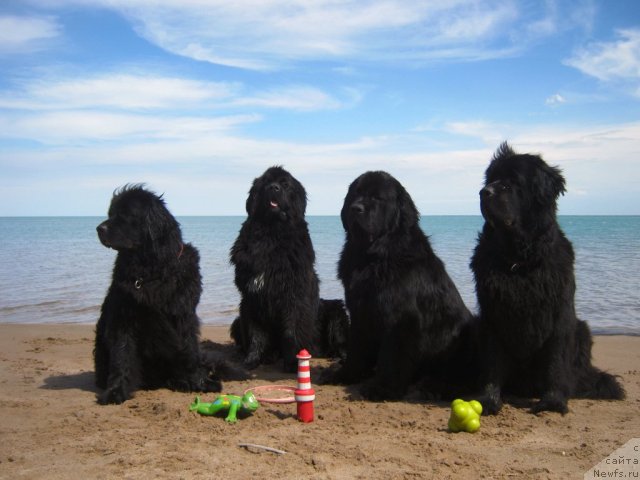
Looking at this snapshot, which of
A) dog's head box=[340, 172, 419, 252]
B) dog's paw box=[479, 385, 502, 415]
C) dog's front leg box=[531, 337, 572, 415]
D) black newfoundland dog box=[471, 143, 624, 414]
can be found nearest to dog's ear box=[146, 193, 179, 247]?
dog's head box=[340, 172, 419, 252]

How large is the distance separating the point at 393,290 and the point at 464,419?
46.4 inches

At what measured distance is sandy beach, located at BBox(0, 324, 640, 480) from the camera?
3.03m

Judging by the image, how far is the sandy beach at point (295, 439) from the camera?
9.93 ft

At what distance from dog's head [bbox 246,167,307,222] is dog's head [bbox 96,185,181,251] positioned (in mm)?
1201

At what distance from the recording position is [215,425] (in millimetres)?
3717

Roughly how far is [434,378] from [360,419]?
3.20 feet

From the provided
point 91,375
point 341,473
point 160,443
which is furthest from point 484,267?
point 91,375

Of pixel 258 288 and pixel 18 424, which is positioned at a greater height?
pixel 258 288

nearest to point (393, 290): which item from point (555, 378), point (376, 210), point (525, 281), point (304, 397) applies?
point (376, 210)

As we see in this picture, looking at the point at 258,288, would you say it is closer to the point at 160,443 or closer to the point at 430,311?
the point at 430,311

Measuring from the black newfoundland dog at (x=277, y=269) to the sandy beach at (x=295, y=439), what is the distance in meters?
0.99

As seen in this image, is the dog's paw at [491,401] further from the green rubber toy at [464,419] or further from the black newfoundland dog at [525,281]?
the green rubber toy at [464,419]

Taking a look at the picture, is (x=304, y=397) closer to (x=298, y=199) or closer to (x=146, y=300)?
(x=146, y=300)

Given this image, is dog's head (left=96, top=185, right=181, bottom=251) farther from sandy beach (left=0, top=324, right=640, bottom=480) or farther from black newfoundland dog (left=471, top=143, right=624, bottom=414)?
black newfoundland dog (left=471, top=143, right=624, bottom=414)
